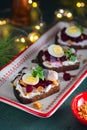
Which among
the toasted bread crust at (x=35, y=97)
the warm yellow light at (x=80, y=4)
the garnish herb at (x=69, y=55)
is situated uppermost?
the warm yellow light at (x=80, y=4)

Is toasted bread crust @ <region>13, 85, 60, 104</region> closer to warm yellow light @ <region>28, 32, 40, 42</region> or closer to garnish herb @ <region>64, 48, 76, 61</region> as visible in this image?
garnish herb @ <region>64, 48, 76, 61</region>

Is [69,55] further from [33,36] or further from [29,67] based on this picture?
[33,36]

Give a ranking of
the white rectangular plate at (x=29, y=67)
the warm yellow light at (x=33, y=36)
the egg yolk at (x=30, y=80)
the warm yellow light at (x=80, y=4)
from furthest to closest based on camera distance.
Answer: the warm yellow light at (x=80, y=4), the warm yellow light at (x=33, y=36), the egg yolk at (x=30, y=80), the white rectangular plate at (x=29, y=67)

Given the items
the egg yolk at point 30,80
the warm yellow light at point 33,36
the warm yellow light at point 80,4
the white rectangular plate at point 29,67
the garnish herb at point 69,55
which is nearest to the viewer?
the white rectangular plate at point 29,67

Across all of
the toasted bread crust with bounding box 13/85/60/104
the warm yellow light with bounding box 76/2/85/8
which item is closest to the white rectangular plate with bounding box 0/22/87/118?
the toasted bread crust with bounding box 13/85/60/104

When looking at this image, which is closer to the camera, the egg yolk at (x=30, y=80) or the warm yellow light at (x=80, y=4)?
the egg yolk at (x=30, y=80)

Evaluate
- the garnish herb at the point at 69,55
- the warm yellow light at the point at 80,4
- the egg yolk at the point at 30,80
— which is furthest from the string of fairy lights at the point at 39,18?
the egg yolk at the point at 30,80

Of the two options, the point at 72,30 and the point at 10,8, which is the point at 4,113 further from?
the point at 10,8

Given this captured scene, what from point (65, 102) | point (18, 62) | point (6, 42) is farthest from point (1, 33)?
point (65, 102)

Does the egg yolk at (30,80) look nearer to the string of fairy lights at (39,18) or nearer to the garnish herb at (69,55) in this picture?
the garnish herb at (69,55)
